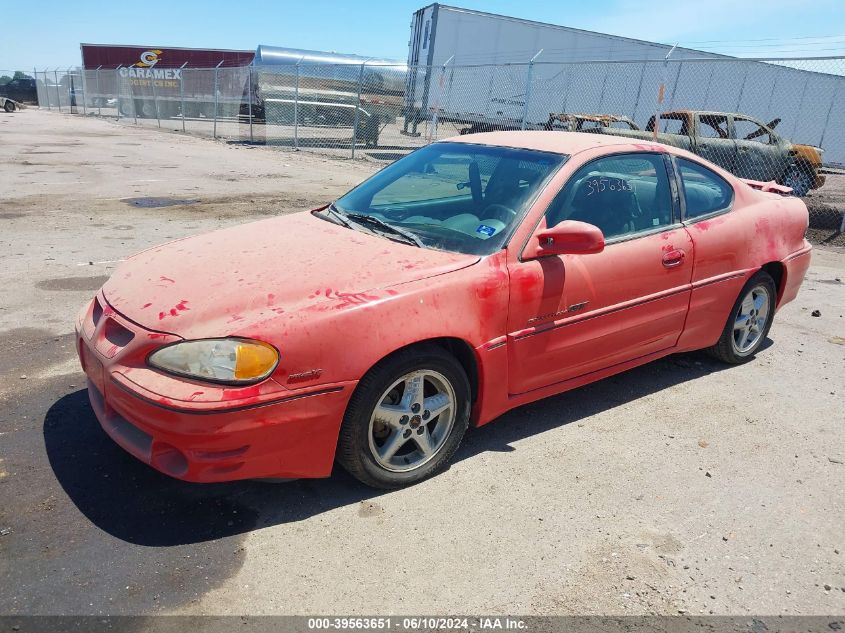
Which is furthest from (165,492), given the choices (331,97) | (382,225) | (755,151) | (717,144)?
(331,97)

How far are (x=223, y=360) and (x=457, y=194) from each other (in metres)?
1.82

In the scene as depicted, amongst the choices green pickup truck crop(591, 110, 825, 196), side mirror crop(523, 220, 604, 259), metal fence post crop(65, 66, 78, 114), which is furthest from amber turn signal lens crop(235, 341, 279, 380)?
metal fence post crop(65, 66, 78, 114)

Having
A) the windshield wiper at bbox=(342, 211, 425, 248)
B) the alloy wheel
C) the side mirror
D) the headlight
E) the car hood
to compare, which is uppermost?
the side mirror

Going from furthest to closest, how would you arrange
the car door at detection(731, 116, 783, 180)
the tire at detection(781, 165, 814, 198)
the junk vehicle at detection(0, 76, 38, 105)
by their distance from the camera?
the junk vehicle at detection(0, 76, 38, 105)
the tire at detection(781, 165, 814, 198)
the car door at detection(731, 116, 783, 180)

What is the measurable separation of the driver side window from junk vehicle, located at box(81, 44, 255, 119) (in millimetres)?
22213

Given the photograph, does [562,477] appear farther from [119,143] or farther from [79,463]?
[119,143]

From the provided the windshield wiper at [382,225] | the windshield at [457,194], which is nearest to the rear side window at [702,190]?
the windshield at [457,194]

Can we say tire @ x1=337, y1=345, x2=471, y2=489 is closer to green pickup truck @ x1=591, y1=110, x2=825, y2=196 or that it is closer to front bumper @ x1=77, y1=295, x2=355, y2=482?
front bumper @ x1=77, y1=295, x2=355, y2=482

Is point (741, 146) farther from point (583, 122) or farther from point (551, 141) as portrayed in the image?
point (551, 141)

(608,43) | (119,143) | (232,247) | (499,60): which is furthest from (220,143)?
(232,247)

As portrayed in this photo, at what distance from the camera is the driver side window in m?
3.56

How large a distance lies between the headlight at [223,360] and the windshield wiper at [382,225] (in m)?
1.08

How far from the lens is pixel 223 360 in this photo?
101 inches

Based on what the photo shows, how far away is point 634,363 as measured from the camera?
3.96m
